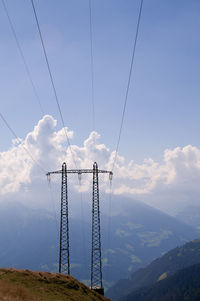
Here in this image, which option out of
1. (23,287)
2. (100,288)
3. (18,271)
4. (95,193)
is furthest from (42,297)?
(95,193)

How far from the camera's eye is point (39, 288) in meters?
37.8

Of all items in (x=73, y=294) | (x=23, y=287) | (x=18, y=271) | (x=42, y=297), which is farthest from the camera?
(x=18, y=271)

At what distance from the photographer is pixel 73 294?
1577 inches

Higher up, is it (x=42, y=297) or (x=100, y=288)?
(x=42, y=297)

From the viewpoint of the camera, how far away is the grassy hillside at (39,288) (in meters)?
33.3

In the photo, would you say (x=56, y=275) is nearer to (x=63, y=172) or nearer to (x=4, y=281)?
(x=4, y=281)

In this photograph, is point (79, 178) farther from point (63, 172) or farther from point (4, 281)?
point (4, 281)

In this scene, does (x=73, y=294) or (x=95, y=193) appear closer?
(x=73, y=294)

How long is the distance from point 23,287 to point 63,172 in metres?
24.9

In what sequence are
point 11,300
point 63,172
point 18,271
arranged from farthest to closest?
1. point 63,172
2. point 18,271
3. point 11,300

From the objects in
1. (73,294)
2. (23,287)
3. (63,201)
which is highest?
(63,201)

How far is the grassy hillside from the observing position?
33.3 metres

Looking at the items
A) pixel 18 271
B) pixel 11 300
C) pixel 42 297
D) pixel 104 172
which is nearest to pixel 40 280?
pixel 18 271

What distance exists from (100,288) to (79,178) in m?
22.6
